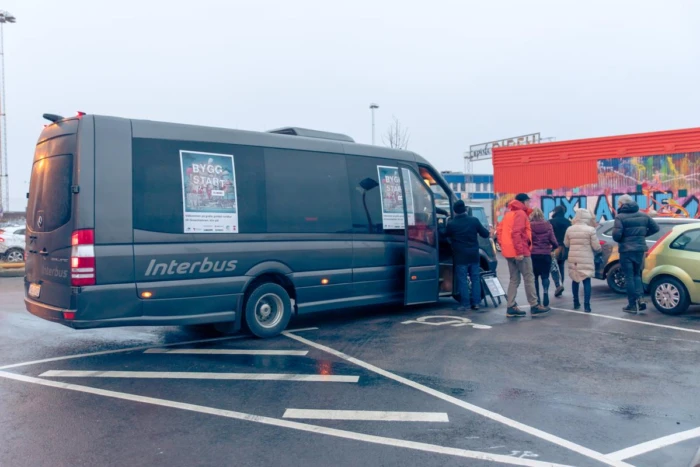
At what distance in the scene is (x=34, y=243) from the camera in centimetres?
762

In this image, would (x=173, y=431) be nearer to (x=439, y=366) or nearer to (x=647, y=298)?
(x=439, y=366)

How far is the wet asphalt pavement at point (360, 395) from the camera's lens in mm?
4500

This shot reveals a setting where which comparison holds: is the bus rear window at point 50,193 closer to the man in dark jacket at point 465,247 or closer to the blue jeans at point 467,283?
the man in dark jacket at point 465,247

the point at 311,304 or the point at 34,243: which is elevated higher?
the point at 34,243

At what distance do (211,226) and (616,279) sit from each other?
8733 mm

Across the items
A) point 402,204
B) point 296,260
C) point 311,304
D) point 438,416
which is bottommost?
point 438,416

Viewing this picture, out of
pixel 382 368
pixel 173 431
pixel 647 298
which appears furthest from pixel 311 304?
pixel 647 298

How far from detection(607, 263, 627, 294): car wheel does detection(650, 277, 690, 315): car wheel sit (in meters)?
2.26

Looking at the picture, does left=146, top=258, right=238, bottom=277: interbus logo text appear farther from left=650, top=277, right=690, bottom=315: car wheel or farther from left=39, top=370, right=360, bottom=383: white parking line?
left=650, top=277, right=690, bottom=315: car wheel

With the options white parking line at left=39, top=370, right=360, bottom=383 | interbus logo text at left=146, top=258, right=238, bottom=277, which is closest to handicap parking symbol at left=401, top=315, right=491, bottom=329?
interbus logo text at left=146, top=258, right=238, bottom=277

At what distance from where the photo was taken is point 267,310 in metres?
8.55

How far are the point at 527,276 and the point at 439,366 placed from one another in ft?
12.9

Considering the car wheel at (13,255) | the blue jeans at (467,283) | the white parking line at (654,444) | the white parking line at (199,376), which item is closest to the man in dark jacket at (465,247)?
the blue jeans at (467,283)

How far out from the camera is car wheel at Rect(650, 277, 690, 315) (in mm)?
10008
